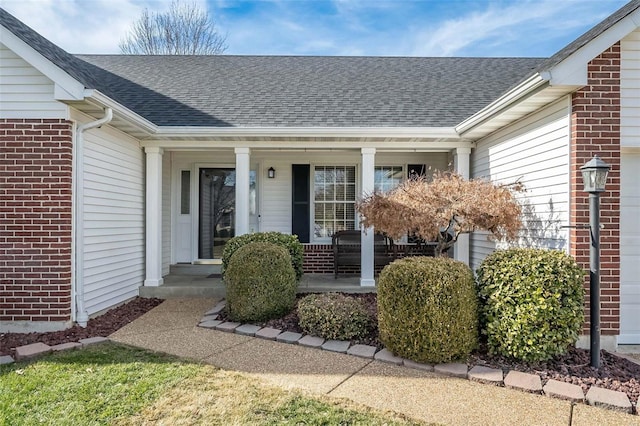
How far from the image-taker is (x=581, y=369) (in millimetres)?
3523

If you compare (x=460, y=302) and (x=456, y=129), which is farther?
(x=456, y=129)

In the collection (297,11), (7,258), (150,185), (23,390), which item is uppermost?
(297,11)

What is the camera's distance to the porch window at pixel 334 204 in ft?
26.7

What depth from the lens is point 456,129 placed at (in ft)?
20.1

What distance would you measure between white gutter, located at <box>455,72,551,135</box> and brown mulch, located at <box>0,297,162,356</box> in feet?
18.3

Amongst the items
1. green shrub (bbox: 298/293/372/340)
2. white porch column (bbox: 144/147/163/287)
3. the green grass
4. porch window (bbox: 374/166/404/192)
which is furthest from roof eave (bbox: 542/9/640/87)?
white porch column (bbox: 144/147/163/287)

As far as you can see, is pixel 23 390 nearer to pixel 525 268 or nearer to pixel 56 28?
pixel 525 268

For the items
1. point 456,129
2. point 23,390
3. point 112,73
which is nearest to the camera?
point 23,390

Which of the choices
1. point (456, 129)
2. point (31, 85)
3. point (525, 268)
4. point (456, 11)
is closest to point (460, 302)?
point (525, 268)

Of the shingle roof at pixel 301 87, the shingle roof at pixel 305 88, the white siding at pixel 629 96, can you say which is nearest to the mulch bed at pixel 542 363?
the white siding at pixel 629 96

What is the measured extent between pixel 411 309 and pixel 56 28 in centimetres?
1093

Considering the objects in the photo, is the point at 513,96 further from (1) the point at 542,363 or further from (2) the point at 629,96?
(1) the point at 542,363

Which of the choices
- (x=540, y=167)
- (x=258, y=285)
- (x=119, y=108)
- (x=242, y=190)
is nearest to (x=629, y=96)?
(x=540, y=167)

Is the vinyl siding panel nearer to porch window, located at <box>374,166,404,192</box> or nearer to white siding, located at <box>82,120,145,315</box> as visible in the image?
white siding, located at <box>82,120,145,315</box>
